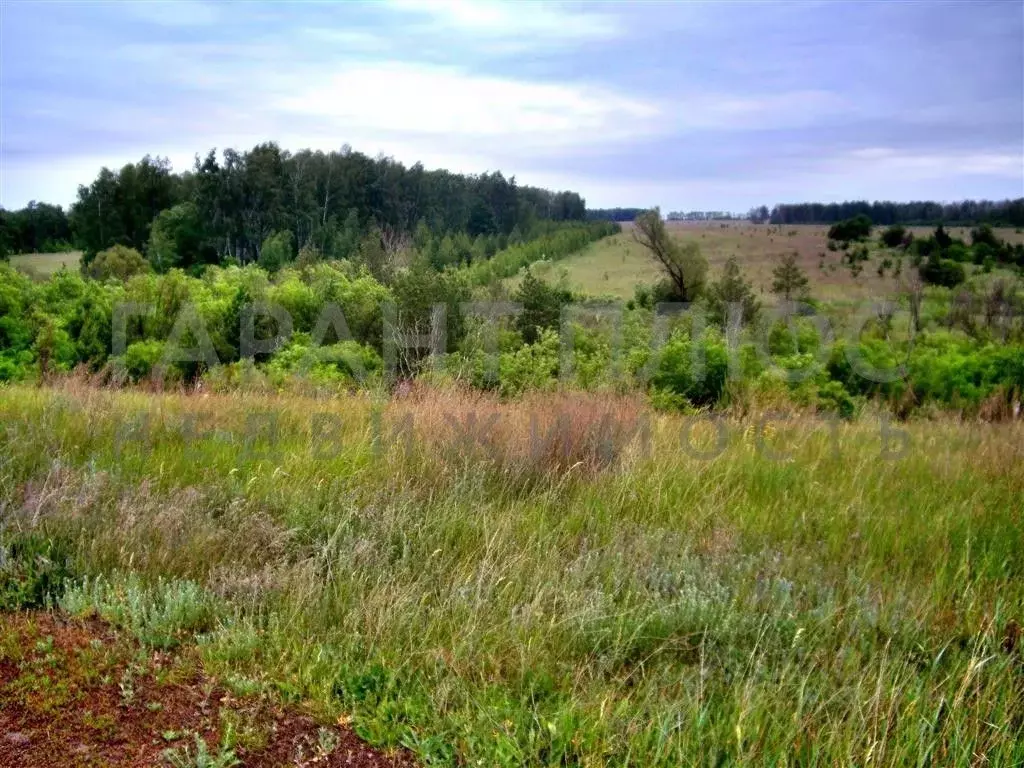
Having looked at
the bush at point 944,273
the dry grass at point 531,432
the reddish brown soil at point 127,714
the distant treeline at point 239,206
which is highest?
the distant treeline at point 239,206

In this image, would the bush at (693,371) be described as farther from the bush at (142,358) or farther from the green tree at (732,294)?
the green tree at (732,294)

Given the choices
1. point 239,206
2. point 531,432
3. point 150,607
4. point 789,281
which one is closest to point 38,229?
point 239,206

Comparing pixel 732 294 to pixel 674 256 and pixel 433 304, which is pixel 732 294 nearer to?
pixel 674 256

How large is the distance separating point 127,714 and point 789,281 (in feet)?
97.6

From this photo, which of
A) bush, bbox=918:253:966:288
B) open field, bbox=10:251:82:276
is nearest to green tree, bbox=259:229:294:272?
open field, bbox=10:251:82:276

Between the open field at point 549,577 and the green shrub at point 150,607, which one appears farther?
the green shrub at point 150,607

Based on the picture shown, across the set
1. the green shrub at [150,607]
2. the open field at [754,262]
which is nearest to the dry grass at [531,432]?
the green shrub at [150,607]

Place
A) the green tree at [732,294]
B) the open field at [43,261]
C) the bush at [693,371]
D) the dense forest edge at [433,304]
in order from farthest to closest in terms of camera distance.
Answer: the green tree at [732,294]
the open field at [43,261]
the dense forest edge at [433,304]
the bush at [693,371]

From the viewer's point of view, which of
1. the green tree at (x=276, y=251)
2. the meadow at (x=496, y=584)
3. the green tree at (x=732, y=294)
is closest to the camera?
the meadow at (x=496, y=584)

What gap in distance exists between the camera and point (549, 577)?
11.6 feet

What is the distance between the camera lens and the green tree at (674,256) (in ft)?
92.8

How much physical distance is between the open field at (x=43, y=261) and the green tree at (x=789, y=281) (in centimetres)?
2264

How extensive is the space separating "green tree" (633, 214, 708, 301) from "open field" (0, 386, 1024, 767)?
2262 centimetres

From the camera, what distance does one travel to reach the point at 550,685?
114 inches
